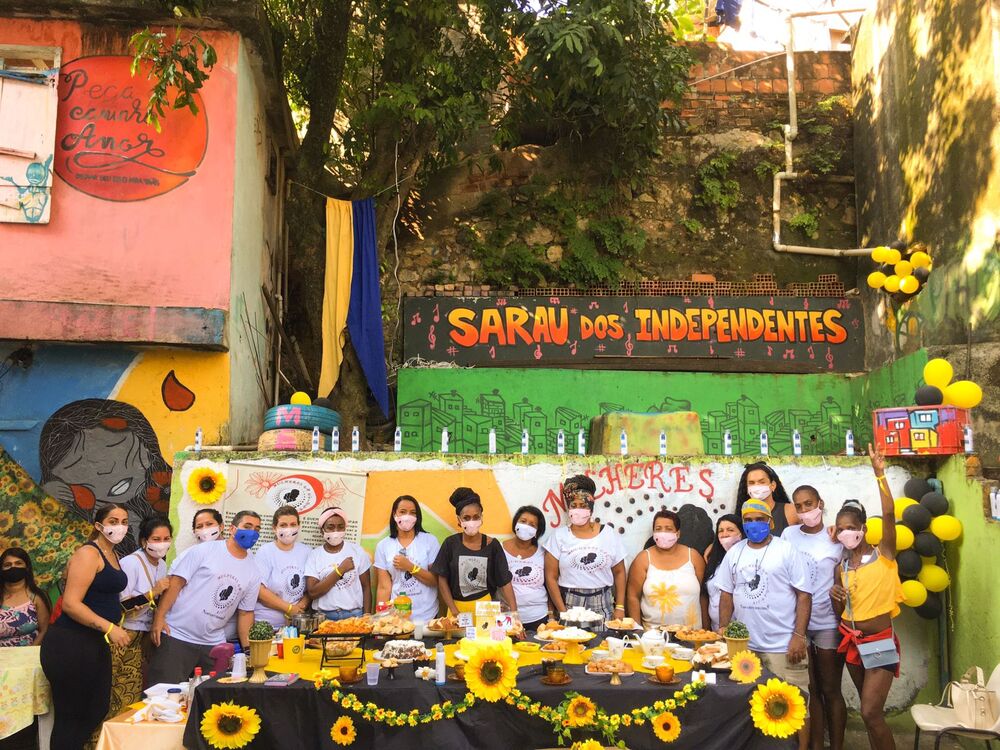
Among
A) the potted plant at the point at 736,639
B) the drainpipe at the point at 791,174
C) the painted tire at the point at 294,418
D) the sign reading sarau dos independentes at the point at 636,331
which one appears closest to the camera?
the potted plant at the point at 736,639

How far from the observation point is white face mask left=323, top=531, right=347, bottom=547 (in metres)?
7.17

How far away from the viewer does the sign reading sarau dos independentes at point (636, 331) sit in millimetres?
12312

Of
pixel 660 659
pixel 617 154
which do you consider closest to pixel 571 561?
pixel 660 659

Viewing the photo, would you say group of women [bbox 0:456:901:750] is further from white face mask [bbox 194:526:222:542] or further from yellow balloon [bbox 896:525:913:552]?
yellow balloon [bbox 896:525:913:552]

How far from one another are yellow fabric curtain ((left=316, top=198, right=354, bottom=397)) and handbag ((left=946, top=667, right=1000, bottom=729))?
7463 millimetres

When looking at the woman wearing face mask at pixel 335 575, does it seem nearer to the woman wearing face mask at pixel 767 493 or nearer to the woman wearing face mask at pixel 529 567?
the woman wearing face mask at pixel 529 567

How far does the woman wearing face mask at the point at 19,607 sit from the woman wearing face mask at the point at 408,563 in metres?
2.51

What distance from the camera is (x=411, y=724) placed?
17.2 ft

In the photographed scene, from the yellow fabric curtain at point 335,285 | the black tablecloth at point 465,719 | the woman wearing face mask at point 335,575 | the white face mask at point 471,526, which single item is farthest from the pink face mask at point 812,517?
the yellow fabric curtain at point 335,285

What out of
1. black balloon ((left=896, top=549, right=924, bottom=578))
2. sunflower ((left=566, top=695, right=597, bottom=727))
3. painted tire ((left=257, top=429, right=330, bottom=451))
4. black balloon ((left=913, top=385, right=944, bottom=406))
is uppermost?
black balloon ((left=913, top=385, right=944, bottom=406))

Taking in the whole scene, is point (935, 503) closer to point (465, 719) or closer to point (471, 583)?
point (471, 583)

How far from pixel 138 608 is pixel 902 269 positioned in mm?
8961

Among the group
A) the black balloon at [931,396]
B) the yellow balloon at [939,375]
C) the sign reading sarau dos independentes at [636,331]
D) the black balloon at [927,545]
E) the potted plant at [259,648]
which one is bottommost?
the potted plant at [259,648]

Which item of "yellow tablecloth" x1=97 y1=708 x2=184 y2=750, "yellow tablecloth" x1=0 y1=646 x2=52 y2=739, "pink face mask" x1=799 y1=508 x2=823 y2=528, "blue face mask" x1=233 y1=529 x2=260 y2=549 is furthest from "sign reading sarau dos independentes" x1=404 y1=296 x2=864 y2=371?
"yellow tablecloth" x1=97 y1=708 x2=184 y2=750
